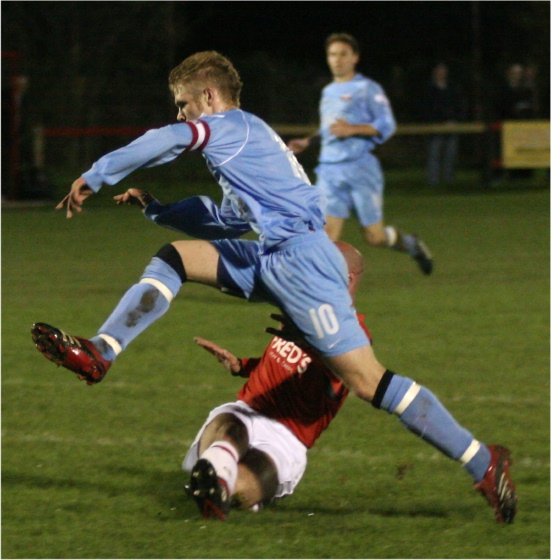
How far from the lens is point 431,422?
5273 millimetres

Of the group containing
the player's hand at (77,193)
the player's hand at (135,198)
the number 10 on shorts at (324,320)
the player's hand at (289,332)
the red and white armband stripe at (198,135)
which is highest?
the red and white armband stripe at (198,135)

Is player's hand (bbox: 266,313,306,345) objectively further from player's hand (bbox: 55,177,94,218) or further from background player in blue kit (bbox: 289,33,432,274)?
background player in blue kit (bbox: 289,33,432,274)

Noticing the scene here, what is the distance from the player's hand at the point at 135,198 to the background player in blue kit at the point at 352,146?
6.01 meters

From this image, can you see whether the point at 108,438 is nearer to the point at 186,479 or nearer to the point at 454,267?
the point at 186,479

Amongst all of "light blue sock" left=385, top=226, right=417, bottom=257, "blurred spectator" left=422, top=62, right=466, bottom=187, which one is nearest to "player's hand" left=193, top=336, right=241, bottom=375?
"light blue sock" left=385, top=226, right=417, bottom=257

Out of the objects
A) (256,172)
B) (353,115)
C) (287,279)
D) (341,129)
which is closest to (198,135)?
(256,172)

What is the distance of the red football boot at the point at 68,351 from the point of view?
16.3ft

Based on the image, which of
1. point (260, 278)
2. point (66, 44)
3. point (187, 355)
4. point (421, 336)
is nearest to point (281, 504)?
point (260, 278)

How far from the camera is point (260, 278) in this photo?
5457 millimetres

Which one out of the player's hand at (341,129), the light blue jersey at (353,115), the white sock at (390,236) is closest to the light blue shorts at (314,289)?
the player's hand at (341,129)

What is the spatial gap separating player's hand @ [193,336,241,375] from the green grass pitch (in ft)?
2.10

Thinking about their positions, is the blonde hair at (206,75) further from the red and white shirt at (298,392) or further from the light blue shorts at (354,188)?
the light blue shorts at (354,188)

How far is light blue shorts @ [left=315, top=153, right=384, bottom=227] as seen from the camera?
11.9 meters

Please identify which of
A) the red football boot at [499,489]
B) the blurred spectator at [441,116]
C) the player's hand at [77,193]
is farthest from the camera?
the blurred spectator at [441,116]
